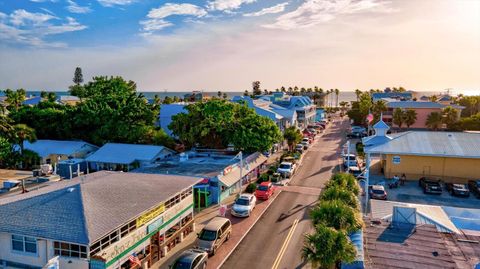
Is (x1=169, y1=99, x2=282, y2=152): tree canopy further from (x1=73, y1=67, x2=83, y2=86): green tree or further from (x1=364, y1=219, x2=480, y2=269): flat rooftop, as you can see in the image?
(x1=73, y1=67, x2=83, y2=86): green tree

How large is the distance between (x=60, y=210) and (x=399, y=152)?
126 feet

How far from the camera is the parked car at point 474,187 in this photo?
3750cm

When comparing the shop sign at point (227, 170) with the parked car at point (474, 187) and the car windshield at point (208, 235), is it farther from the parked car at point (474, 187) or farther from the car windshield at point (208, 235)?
the parked car at point (474, 187)

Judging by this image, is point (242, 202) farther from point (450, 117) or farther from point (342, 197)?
point (450, 117)

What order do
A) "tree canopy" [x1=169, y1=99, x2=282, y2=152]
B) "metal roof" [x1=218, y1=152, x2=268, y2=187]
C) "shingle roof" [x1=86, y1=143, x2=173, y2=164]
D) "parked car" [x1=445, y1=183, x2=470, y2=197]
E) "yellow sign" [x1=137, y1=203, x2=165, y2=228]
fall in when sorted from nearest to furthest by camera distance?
"yellow sign" [x1=137, y1=203, x2=165, y2=228]
"metal roof" [x1=218, y1=152, x2=268, y2=187]
"parked car" [x1=445, y1=183, x2=470, y2=197]
"shingle roof" [x1=86, y1=143, x2=173, y2=164]
"tree canopy" [x1=169, y1=99, x2=282, y2=152]

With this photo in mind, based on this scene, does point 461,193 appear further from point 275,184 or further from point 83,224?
point 83,224

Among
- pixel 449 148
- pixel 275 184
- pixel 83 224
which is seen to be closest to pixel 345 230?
pixel 83 224

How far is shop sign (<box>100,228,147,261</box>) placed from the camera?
717 inches

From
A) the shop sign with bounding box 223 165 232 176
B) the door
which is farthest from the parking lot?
the shop sign with bounding box 223 165 232 176

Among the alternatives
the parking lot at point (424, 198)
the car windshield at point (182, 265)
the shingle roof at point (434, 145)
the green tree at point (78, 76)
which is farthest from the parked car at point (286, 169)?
the green tree at point (78, 76)

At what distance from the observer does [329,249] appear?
1725 centimetres

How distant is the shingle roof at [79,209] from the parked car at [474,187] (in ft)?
110

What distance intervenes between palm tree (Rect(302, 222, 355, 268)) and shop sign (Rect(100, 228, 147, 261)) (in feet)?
32.5

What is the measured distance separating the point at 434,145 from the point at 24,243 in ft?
144
